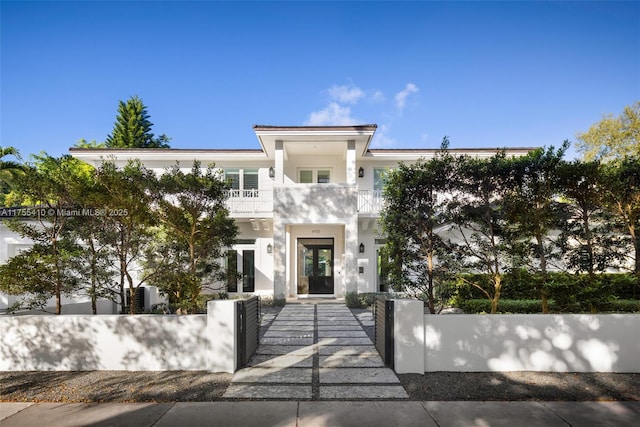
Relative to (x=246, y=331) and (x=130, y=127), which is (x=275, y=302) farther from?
(x=130, y=127)

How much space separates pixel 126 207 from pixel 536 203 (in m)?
8.03

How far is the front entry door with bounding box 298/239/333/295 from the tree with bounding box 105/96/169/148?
30501 millimetres

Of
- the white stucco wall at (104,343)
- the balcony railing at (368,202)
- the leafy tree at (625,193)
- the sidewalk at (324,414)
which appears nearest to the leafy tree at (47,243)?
the white stucco wall at (104,343)

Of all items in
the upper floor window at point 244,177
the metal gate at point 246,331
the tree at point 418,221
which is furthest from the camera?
the upper floor window at point 244,177

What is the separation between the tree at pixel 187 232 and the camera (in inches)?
286

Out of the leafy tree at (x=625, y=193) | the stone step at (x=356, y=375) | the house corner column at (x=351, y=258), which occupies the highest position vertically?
the leafy tree at (x=625, y=193)

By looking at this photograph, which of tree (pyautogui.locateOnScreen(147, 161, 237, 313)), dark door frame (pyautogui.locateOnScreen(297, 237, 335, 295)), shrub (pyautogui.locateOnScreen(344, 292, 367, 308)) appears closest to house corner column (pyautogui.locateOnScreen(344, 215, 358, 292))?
shrub (pyautogui.locateOnScreen(344, 292, 367, 308))

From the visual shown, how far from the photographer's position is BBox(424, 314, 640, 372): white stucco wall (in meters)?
5.40

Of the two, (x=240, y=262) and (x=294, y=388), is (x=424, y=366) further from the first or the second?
(x=240, y=262)

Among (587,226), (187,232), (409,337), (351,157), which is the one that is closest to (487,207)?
(587,226)

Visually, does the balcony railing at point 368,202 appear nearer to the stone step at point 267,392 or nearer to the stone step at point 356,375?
the stone step at point 356,375

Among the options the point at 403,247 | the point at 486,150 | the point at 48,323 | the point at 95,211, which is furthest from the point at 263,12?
the point at 486,150

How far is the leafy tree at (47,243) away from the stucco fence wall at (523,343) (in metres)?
6.54

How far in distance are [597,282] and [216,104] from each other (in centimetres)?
1445
